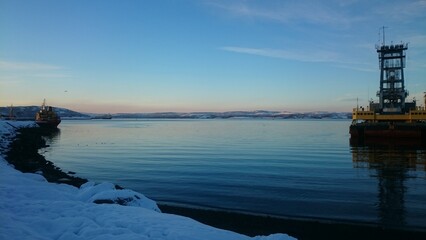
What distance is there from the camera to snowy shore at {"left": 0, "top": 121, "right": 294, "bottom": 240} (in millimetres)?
7590

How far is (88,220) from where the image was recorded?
27.8 ft

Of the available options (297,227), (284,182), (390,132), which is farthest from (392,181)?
(390,132)

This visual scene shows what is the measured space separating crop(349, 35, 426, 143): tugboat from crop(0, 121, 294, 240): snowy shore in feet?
169

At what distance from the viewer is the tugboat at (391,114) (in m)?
55.0

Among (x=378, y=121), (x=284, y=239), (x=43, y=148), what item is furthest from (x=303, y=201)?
(x=378, y=121)

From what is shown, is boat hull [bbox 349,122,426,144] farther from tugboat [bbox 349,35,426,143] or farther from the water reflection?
the water reflection

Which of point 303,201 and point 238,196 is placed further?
point 238,196

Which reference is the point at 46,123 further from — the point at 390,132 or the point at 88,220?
the point at 88,220

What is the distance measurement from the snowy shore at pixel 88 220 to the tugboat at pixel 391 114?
51467mm

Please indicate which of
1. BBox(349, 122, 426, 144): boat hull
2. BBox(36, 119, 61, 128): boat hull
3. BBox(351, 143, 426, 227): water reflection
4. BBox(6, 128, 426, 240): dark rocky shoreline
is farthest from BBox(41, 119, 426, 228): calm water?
BBox(36, 119, 61, 128): boat hull

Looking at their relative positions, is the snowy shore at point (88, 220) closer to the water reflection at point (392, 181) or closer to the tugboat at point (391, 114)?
the water reflection at point (392, 181)

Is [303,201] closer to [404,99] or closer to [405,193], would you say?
[405,193]

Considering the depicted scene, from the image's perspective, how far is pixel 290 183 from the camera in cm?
2053

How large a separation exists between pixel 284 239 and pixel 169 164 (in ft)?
69.8
